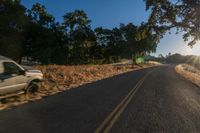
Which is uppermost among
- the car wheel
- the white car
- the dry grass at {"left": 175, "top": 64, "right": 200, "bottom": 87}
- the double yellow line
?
the white car

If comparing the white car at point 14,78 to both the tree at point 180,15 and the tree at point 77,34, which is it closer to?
the tree at point 180,15

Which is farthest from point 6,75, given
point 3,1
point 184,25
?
point 3,1

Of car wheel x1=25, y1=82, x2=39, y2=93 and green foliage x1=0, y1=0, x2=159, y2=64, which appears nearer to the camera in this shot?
car wheel x1=25, y1=82, x2=39, y2=93

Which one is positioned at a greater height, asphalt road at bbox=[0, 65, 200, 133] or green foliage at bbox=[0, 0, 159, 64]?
green foliage at bbox=[0, 0, 159, 64]

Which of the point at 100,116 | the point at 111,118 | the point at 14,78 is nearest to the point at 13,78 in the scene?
the point at 14,78

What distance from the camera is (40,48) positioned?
54031mm

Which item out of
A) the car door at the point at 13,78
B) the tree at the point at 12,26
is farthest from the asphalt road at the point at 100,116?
the tree at the point at 12,26

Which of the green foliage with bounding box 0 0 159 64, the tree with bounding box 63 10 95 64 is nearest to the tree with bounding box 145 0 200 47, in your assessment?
the green foliage with bounding box 0 0 159 64

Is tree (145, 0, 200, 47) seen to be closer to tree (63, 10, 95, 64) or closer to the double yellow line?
the double yellow line

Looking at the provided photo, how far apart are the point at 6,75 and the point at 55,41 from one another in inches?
1881

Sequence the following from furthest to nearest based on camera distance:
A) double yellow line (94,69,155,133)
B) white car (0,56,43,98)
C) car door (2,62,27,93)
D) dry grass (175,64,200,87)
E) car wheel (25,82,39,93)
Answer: dry grass (175,64,200,87) → car wheel (25,82,39,93) → car door (2,62,27,93) → white car (0,56,43,98) → double yellow line (94,69,155,133)

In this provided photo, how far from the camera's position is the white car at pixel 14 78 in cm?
1105

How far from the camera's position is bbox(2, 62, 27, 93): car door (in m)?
11.2

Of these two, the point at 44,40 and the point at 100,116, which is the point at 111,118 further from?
the point at 44,40
